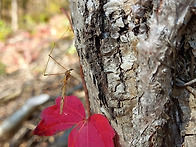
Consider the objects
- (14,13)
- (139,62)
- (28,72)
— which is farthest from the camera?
(14,13)

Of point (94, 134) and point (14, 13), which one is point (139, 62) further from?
point (14, 13)

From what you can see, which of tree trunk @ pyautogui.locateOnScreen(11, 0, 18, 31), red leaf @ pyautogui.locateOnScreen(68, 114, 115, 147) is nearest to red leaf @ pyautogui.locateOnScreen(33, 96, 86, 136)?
red leaf @ pyautogui.locateOnScreen(68, 114, 115, 147)

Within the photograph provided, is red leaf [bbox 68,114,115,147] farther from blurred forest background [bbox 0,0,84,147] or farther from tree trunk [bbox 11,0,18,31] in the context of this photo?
tree trunk [bbox 11,0,18,31]

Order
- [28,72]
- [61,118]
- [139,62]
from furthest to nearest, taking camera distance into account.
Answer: [28,72], [61,118], [139,62]

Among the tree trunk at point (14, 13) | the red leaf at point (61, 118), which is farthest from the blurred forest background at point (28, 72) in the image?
the red leaf at point (61, 118)

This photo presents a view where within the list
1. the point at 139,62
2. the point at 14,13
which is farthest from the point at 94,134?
the point at 14,13

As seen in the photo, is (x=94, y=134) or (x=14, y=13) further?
(x=14, y=13)

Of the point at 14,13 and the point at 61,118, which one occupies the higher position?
the point at 14,13
